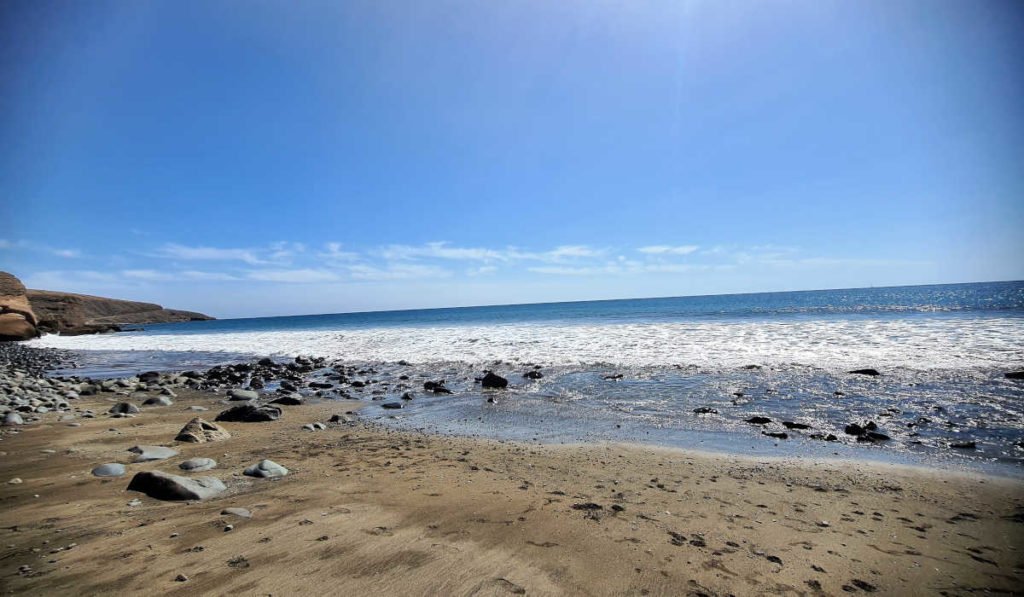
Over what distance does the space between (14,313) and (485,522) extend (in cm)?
6038

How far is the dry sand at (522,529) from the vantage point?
297 cm

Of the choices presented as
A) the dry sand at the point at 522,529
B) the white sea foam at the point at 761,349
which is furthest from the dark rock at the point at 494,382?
the dry sand at the point at 522,529

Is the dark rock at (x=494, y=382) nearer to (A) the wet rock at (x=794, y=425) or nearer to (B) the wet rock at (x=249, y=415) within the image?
(B) the wet rock at (x=249, y=415)

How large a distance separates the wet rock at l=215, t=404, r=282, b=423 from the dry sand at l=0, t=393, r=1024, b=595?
2.62 meters

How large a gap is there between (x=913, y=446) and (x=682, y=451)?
329 centimetres

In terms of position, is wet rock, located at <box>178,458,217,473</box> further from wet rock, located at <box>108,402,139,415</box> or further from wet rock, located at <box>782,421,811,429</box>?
wet rock, located at <box>782,421,811,429</box>

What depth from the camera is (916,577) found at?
10.3ft

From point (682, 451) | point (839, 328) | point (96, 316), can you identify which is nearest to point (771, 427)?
point (682, 451)

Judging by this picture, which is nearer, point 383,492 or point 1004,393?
point 383,492

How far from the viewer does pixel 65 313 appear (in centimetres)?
6894

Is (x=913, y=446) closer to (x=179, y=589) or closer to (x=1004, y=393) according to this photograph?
(x=1004, y=393)

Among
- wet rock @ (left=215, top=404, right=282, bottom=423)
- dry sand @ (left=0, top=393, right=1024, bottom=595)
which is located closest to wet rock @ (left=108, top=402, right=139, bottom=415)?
wet rock @ (left=215, top=404, right=282, bottom=423)

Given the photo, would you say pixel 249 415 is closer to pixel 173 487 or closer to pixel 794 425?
pixel 173 487

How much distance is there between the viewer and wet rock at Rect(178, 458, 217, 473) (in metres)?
5.41
